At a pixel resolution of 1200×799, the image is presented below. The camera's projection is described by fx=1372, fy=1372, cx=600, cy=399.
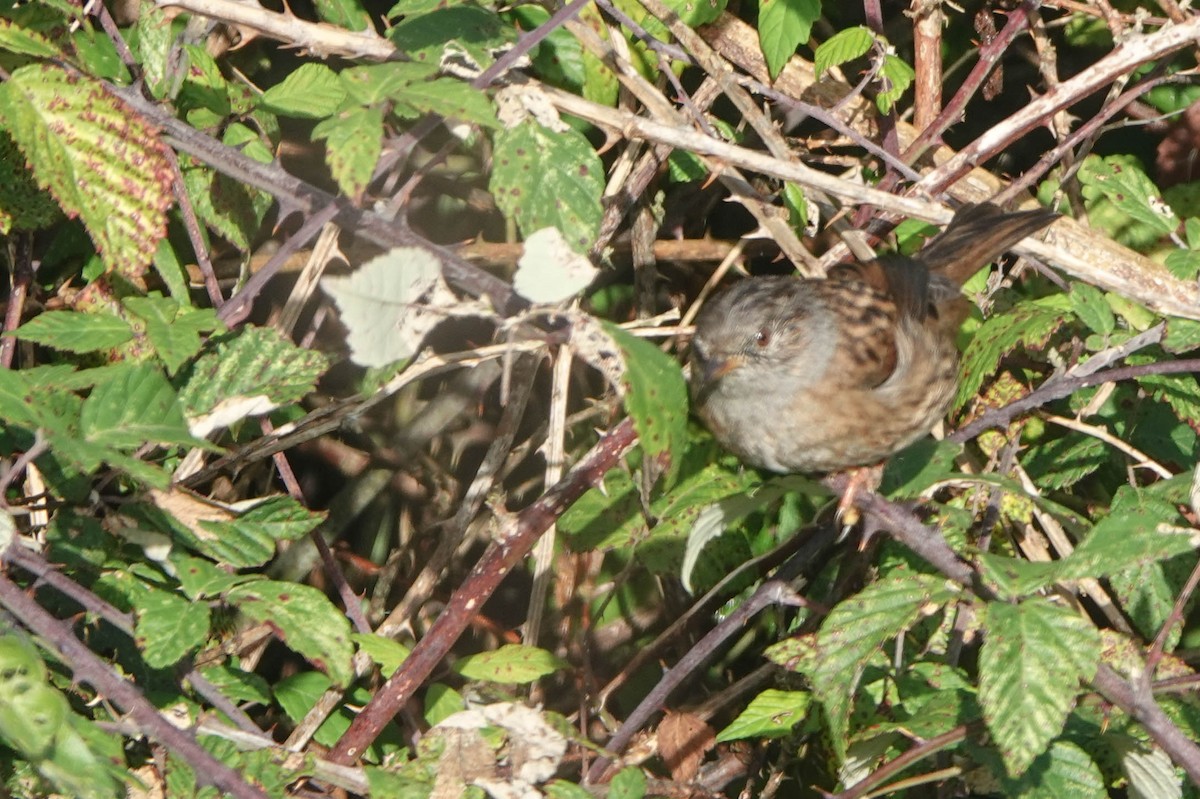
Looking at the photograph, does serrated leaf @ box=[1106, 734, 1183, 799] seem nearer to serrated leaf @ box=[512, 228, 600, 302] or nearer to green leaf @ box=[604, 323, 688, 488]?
green leaf @ box=[604, 323, 688, 488]

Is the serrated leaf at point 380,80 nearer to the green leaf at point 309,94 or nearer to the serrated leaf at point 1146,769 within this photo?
the green leaf at point 309,94

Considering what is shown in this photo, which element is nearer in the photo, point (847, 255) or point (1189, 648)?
point (1189, 648)

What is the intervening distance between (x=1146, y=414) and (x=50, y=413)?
2.37 meters

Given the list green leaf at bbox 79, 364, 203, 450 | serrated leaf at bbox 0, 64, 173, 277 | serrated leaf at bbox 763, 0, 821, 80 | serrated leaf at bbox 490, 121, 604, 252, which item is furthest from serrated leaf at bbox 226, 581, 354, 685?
serrated leaf at bbox 763, 0, 821, 80

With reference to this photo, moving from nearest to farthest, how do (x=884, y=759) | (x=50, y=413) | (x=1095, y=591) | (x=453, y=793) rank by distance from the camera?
(x=50, y=413)
(x=453, y=793)
(x=884, y=759)
(x=1095, y=591)

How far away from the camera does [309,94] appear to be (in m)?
2.57

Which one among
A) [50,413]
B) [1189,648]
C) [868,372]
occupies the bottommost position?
[1189,648]

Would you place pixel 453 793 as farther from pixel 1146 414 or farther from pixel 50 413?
pixel 1146 414

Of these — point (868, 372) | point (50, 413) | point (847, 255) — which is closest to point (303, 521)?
point (50, 413)

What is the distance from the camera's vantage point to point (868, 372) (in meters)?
3.13

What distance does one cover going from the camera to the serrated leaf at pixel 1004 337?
9.07 ft

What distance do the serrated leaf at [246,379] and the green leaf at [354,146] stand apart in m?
0.39

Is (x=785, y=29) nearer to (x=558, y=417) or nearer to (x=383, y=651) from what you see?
(x=558, y=417)

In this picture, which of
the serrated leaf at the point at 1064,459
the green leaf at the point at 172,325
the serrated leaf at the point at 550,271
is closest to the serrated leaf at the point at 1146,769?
the serrated leaf at the point at 1064,459
